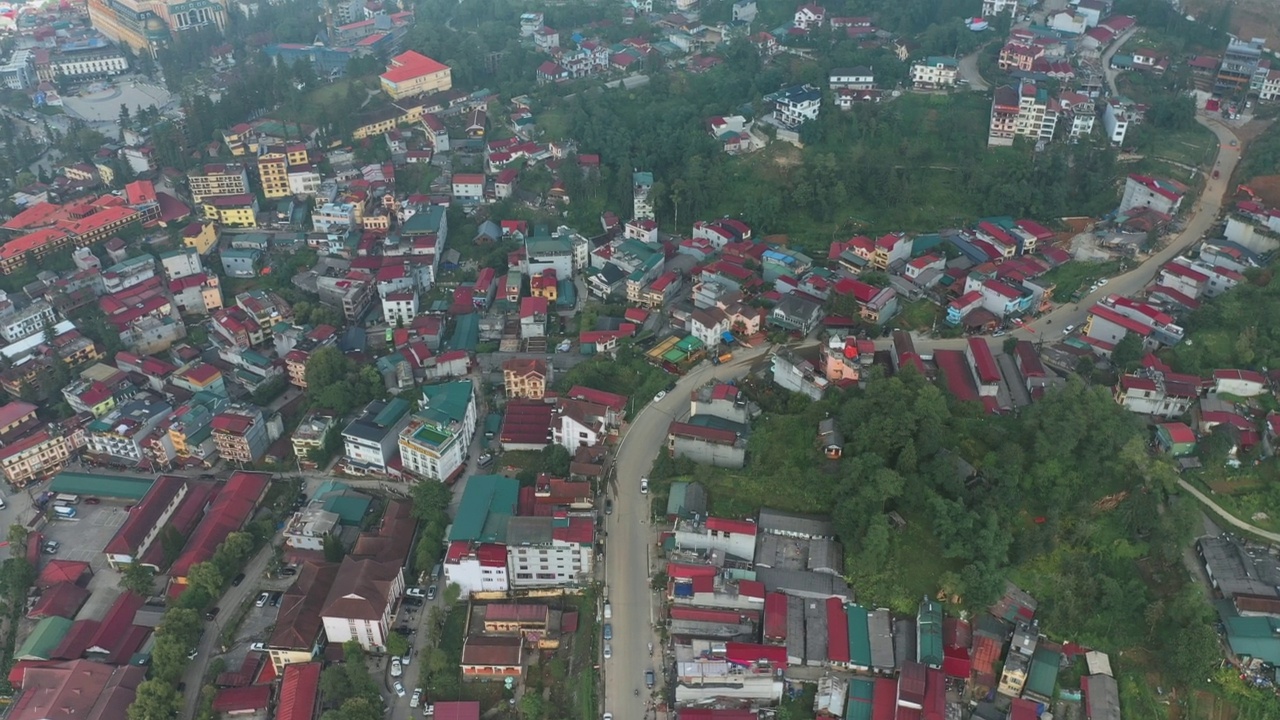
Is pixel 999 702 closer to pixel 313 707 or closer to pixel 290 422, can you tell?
pixel 313 707

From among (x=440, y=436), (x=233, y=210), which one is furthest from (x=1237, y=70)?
(x=233, y=210)

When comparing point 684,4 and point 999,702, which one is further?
point 684,4

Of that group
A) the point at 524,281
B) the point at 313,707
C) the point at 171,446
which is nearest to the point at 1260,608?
the point at 313,707

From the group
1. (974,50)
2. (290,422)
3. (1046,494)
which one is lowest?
(290,422)

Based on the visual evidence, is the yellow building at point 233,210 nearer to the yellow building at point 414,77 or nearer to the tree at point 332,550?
the yellow building at point 414,77

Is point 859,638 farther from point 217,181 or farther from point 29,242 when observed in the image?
point 29,242

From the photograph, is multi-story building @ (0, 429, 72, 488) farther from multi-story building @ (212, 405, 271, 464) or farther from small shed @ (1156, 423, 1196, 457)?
small shed @ (1156, 423, 1196, 457)
